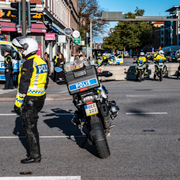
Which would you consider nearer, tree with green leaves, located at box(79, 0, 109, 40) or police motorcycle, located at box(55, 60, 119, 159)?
police motorcycle, located at box(55, 60, 119, 159)

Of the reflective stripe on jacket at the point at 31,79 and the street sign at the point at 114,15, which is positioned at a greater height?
the street sign at the point at 114,15

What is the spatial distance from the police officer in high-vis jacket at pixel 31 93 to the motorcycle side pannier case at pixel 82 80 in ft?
1.31

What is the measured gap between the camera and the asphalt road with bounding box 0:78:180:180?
4199 mm

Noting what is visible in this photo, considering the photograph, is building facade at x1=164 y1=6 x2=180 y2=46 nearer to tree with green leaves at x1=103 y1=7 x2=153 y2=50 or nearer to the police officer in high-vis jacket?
tree with green leaves at x1=103 y1=7 x2=153 y2=50

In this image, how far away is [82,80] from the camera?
4.75m

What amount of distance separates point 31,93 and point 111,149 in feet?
5.39

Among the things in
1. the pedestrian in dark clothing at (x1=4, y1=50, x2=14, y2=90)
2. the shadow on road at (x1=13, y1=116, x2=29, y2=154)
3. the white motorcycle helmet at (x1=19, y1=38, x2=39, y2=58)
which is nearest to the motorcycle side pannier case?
the white motorcycle helmet at (x1=19, y1=38, x2=39, y2=58)

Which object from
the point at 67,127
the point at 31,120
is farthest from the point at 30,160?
the point at 67,127

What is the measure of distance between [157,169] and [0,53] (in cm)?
1409

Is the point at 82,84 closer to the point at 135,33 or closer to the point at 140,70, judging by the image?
the point at 140,70

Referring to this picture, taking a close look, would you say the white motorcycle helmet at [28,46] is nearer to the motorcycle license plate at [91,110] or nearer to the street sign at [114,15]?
the motorcycle license plate at [91,110]

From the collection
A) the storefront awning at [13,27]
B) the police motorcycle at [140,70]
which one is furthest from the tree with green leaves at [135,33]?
the police motorcycle at [140,70]

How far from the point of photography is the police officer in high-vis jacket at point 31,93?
456cm

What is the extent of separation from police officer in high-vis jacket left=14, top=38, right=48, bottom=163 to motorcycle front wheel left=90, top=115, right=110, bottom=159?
85 centimetres
